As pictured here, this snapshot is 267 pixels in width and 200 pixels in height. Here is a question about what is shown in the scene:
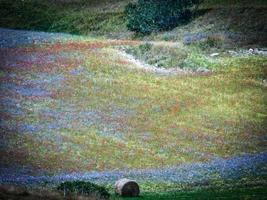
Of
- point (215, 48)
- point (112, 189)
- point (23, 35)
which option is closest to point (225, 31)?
point (215, 48)

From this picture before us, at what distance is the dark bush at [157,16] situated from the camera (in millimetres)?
79500

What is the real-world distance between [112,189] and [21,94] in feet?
72.6

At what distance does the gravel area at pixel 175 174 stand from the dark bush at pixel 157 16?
4287 centimetres

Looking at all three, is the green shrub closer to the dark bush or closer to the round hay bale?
the round hay bale

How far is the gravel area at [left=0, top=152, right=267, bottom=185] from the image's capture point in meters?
33.6

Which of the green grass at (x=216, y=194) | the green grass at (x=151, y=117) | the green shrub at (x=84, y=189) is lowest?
the green grass at (x=151, y=117)

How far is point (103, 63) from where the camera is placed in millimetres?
62844

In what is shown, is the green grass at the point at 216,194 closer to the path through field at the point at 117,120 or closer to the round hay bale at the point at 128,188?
the round hay bale at the point at 128,188

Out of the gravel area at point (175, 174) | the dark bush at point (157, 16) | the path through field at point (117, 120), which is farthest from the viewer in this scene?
the dark bush at point (157, 16)

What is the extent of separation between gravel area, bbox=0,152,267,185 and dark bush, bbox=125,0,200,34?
42866 mm

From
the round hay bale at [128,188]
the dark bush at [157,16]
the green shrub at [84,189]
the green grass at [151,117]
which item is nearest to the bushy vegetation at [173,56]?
the green grass at [151,117]

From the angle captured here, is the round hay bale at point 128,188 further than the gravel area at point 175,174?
No

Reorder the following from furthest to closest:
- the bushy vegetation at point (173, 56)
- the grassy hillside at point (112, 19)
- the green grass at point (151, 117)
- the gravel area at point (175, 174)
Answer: the grassy hillside at point (112, 19) < the bushy vegetation at point (173, 56) < the green grass at point (151, 117) < the gravel area at point (175, 174)

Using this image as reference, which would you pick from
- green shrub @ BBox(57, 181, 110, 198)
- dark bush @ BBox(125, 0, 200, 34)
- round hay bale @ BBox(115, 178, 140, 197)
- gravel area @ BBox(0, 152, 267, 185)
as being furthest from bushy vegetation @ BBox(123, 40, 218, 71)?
green shrub @ BBox(57, 181, 110, 198)
